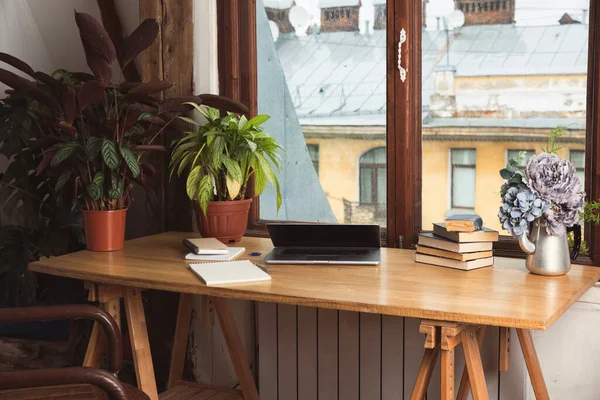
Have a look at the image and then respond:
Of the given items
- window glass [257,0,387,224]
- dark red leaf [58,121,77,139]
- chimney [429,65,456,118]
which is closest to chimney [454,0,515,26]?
chimney [429,65,456,118]

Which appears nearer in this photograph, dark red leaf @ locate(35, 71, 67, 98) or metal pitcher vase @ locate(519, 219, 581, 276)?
metal pitcher vase @ locate(519, 219, 581, 276)

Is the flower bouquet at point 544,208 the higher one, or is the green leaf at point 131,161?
the green leaf at point 131,161

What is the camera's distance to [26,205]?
312 centimetres

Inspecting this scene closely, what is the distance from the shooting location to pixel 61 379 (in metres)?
1.58

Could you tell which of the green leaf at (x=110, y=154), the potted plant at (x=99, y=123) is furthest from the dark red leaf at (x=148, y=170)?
Answer: the green leaf at (x=110, y=154)

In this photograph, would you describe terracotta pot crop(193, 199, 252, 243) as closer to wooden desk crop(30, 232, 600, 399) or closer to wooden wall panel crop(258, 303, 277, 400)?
wooden desk crop(30, 232, 600, 399)

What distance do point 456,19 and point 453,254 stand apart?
2.86 feet

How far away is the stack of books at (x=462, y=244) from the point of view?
2.25 metres

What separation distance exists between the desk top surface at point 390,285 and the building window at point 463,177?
28cm

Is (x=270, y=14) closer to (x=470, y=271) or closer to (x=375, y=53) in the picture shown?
(x=375, y=53)

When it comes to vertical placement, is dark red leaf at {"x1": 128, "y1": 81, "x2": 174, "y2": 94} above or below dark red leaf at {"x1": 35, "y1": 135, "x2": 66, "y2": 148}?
above

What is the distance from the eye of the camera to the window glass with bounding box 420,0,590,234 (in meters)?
2.45

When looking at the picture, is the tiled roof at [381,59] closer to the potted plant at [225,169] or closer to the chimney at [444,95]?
the chimney at [444,95]

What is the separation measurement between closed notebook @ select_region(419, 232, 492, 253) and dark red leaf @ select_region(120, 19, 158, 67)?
1180mm
